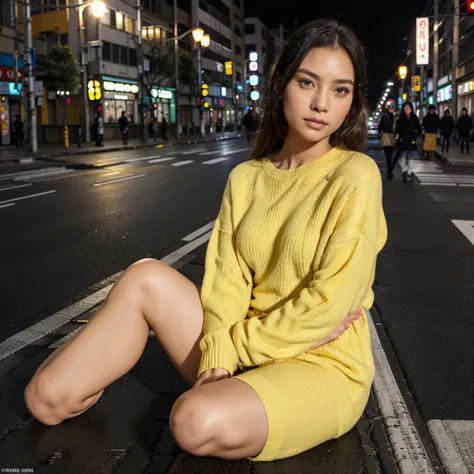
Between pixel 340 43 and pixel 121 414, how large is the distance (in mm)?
1878

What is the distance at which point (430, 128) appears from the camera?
76.0 ft

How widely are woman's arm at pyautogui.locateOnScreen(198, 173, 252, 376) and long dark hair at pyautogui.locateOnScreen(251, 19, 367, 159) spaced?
326mm

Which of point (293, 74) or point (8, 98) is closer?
point (293, 74)

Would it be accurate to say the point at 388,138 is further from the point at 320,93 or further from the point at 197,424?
the point at 197,424

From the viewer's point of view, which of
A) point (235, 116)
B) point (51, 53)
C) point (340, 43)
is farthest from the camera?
point (235, 116)

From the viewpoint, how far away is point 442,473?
2.43m

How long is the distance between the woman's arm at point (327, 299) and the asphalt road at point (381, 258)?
1.81 feet

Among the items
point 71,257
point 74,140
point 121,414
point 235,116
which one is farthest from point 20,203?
point 235,116

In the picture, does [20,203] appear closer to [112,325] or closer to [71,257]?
[71,257]

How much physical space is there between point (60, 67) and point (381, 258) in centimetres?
3114

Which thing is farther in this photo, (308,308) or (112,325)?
(112,325)

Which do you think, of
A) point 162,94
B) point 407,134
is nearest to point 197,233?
point 407,134

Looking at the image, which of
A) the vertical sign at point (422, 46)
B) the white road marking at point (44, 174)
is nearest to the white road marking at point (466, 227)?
the white road marking at point (44, 174)

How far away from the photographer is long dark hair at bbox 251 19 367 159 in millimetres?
2537
